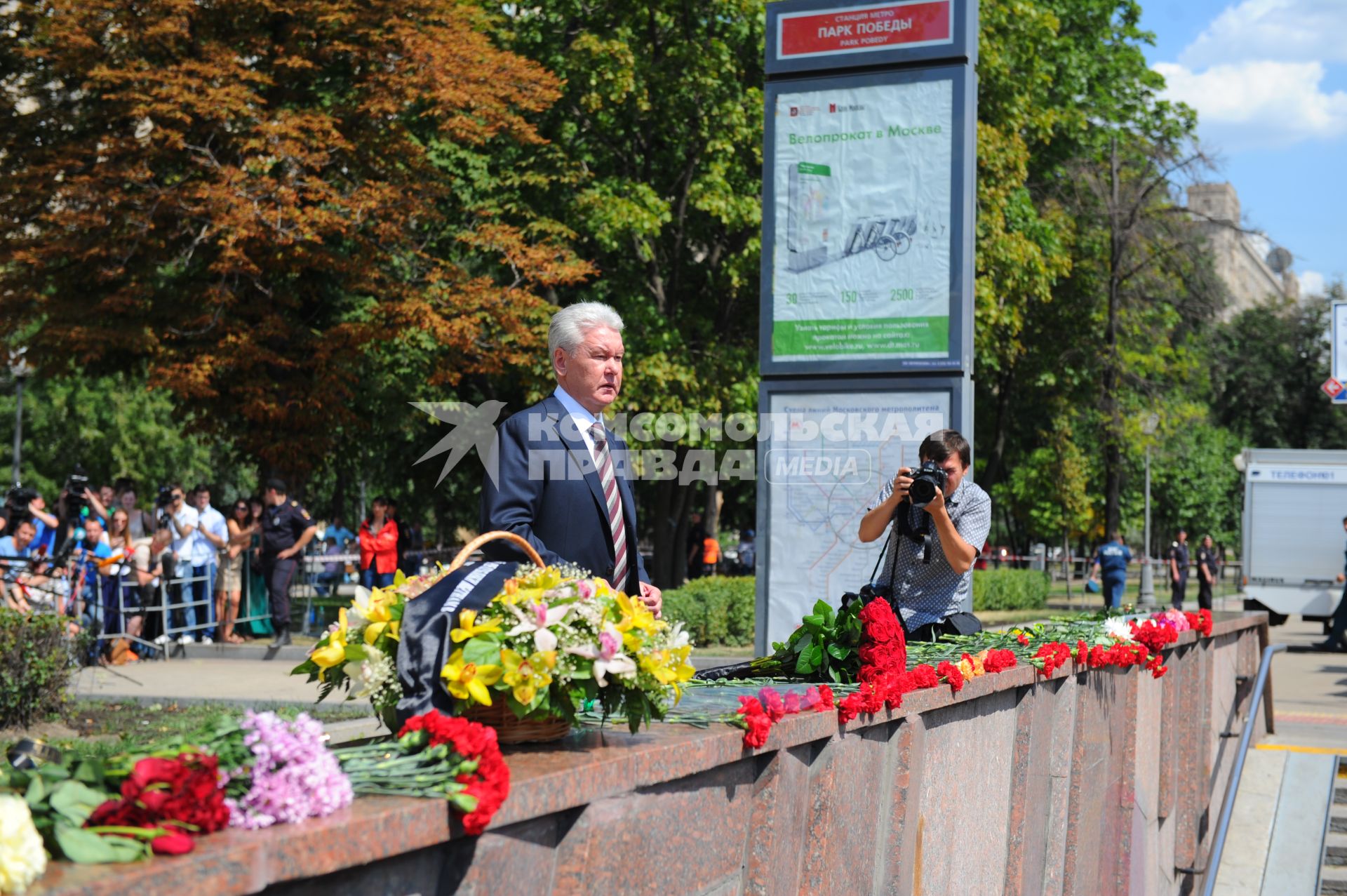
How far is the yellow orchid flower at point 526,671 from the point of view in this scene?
2576 millimetres

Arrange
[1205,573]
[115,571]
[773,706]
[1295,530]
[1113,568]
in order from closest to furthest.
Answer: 1. [773,706]
2. [115,571]
3. [1295,530]
4. [1113,568]
5. [1205,573]

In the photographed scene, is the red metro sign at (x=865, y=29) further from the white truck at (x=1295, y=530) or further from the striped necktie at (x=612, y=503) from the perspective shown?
the white truck at (x=1295, y=530)

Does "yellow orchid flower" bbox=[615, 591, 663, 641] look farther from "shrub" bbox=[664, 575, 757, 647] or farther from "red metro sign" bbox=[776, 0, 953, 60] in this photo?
"shrub" bbox=[664, 575, 757, 647]

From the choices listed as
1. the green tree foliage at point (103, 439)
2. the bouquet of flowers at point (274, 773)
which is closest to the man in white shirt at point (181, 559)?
the bouquet of flowers at point (274, 773)

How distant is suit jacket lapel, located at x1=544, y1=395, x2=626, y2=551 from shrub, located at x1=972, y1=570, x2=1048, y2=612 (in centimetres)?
2132

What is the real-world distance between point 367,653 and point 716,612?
14.2 m

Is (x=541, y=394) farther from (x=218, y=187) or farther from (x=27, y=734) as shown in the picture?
(x=27, y=734)

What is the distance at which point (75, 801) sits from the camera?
6.30 feet

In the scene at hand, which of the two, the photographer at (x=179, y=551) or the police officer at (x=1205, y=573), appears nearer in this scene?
the photographer at (x=179, y=551)

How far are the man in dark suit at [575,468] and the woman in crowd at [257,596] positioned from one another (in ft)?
47.4

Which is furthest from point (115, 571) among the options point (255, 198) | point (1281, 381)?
point (1281, 381)

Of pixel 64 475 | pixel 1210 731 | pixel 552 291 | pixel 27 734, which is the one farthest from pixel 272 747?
pixel 64 475

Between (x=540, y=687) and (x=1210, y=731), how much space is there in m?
8.48

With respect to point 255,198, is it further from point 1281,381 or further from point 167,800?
point 1281,381
